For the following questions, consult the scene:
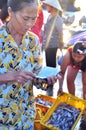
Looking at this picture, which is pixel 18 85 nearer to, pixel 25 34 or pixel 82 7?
pixel 25 34

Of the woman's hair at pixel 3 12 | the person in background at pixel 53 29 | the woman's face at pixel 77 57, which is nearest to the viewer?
the woman's face at pixel 77 57

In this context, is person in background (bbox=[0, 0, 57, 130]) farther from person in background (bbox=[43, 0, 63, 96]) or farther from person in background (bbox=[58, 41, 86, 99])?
person in background (bbox=[43, 0, 63, 96])

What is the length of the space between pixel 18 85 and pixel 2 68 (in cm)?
19

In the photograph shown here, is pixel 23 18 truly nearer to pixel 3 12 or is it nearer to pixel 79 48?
pixel 79 48

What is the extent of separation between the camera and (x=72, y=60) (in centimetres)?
450

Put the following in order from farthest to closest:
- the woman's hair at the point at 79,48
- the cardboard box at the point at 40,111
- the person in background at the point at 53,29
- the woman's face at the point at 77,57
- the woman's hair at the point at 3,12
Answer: the person in background at the point at 53,29, the woman's hair at the point at 3,12, the woman's face at the point at 77,57, the woman's hair at the point at 79,48, the cardboard box at the point at 40,111

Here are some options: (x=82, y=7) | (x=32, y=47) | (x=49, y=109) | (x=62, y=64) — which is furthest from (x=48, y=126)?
(x=82, y=7)

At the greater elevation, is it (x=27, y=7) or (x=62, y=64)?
(x=27, y=7)

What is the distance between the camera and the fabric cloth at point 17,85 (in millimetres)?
2215

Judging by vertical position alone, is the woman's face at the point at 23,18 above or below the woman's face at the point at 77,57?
above

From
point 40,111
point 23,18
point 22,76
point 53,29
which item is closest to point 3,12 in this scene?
point 53,29

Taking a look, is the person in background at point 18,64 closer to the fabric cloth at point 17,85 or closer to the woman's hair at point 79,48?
the fabric cloth at point 17,85

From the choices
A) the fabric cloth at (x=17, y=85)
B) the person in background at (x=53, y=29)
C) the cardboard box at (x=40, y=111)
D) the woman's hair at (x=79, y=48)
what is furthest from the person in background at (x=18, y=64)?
the person in background at (x=53, y=29)

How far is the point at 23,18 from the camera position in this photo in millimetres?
2203
